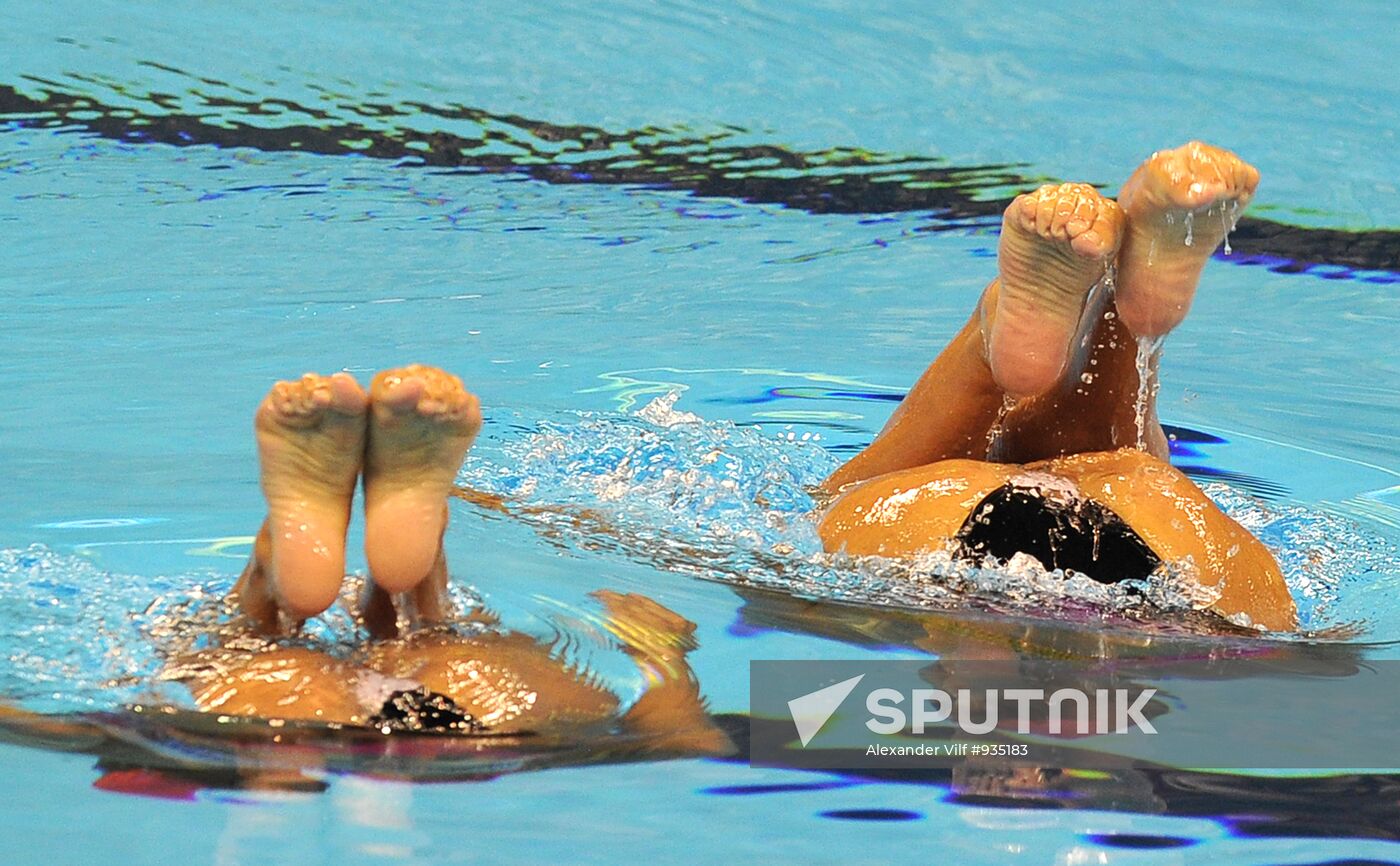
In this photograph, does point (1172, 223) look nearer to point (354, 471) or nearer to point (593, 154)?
point (354, 471)

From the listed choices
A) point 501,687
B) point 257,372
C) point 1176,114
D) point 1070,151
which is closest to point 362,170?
point 257,372

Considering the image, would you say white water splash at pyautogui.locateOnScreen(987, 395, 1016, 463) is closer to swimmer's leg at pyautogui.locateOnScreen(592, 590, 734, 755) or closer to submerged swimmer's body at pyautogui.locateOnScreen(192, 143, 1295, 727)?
submerged swimmer's body at pyautogui.locateOnScreen(192, 143, 1295, 727)

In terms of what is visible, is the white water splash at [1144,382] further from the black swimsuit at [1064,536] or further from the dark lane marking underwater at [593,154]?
the dark lane marking underwater at [593,154]

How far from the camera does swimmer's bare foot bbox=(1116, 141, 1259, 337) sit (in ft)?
7.27

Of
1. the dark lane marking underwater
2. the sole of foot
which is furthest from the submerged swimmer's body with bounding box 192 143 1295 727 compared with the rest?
the dark lane marking underwater

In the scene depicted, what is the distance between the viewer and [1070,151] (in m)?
5.39

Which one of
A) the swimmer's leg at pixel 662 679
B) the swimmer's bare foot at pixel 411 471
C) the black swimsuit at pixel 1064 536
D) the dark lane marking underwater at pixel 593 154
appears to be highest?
the dark lane marking underwater at pixel 593 154

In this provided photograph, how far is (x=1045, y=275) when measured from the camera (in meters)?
2.29

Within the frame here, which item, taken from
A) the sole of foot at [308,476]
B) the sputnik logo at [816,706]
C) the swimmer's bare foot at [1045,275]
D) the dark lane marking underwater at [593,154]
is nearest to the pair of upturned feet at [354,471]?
the sole of foot at [308,476]

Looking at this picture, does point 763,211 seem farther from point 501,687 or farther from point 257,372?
point 501,687

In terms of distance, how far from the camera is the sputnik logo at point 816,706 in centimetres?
198

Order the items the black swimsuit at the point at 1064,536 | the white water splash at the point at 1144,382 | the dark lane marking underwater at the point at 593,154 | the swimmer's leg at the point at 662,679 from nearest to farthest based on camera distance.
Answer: the swimmer's leg at the point at 662,679
the black swimsuit at the point at 1064,536
the white water splash at the point at 1144,382
the dark lane marking underwater at the point at 593,154

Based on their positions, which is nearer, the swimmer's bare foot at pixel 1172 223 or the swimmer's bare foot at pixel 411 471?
the swimmer's bare foot at pixel 411 471

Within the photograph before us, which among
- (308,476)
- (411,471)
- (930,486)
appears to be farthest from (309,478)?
(930,486)
